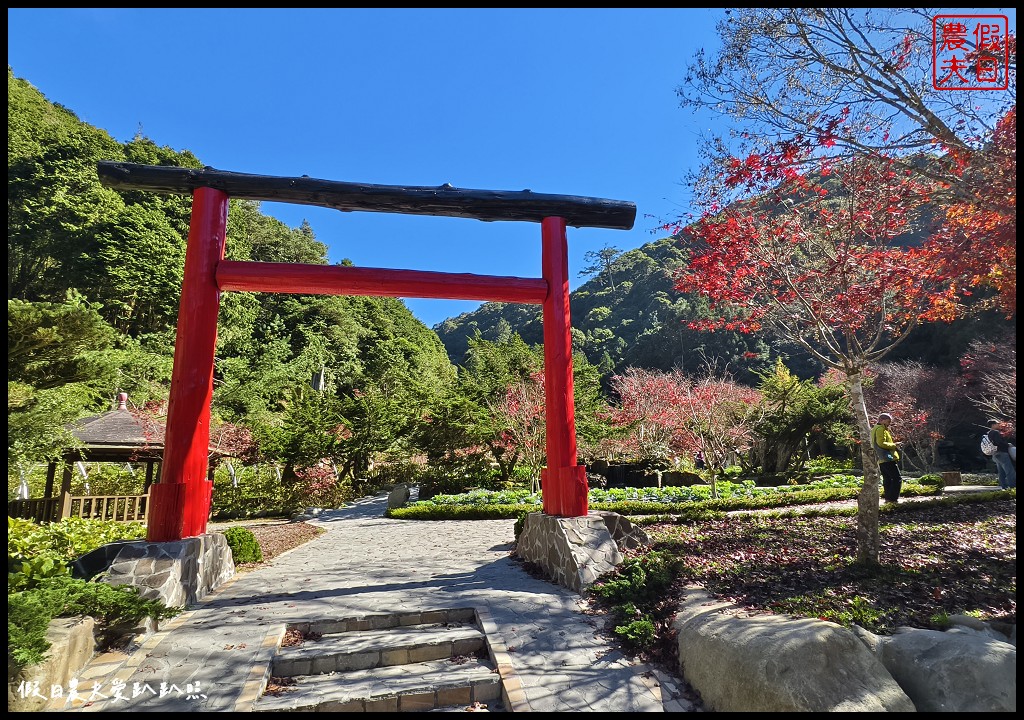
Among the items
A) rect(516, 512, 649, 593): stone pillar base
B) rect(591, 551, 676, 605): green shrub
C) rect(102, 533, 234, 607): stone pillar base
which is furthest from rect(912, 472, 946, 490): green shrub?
rect(102, 533, 234, 607): stone pillar base

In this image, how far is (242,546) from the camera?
701 centimetres

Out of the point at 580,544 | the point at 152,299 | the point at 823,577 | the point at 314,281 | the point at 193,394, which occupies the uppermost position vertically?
the point at 152,299

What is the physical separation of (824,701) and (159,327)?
2674cm

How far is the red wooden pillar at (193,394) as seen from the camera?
4.97 metres

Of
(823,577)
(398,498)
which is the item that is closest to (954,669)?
(823,577)

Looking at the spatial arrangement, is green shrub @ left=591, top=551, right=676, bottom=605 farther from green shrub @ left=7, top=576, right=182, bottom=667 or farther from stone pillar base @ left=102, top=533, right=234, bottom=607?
stone pillar base @ left=102, top=533, right=234, bottom=607

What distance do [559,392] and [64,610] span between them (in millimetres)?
4817

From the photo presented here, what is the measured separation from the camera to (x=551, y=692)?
3133 mm

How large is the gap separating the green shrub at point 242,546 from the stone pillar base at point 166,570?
163cm

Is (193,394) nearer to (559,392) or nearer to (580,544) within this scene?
(559,392)

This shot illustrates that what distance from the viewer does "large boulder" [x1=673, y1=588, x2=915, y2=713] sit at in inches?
98.3

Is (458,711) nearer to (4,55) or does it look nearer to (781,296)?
(4,55)

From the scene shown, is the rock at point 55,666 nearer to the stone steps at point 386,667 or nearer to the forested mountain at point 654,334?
the stone steps at point 386,667

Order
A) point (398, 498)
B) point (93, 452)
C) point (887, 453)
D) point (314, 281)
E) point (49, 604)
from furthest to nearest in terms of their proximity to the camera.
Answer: point (398, 498) < point (93, 452) < point (887, 453) < point (314, 281) < point (49, 604)
